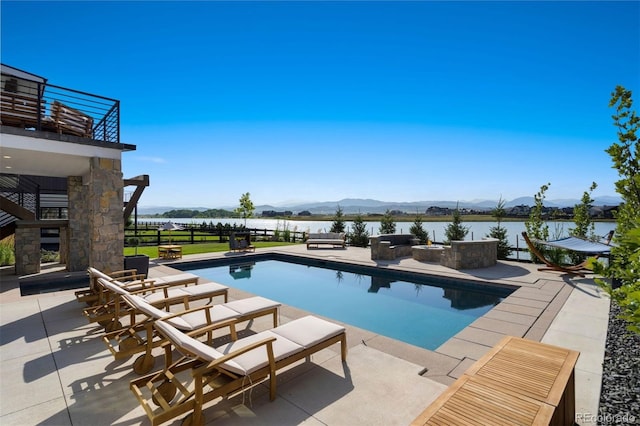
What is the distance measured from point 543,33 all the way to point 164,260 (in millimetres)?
14744

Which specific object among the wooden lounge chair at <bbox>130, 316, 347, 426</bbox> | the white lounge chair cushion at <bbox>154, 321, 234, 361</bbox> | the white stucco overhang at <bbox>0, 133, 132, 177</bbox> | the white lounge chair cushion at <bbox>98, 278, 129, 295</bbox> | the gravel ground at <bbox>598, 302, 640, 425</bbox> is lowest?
the gravel ground at <bbox>598, 302, 640, 425</bbox>

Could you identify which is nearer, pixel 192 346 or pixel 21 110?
pixel 192 346

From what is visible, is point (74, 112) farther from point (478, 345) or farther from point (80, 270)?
point (478, 345)

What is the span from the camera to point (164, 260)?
11.8 meters

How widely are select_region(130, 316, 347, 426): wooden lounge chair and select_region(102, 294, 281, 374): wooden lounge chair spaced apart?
0.40 meters

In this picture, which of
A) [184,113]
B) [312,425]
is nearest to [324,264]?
[312,425]

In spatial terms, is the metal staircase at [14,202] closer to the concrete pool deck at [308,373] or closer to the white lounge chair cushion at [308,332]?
the concrete pool deck at [308,373]

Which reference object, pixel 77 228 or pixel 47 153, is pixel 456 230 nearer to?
pixel 47 153

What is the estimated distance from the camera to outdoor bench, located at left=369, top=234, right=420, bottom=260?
1188 centimetres

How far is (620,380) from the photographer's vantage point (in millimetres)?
3260

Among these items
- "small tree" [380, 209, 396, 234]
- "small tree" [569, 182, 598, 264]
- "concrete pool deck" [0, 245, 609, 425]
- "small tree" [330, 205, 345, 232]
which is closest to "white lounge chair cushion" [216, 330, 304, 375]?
"concrete pool deck" [0, 245, 609, 425]

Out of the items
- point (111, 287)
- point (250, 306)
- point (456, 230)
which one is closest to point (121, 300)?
point (111, 287)

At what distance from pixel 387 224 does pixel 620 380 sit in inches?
519

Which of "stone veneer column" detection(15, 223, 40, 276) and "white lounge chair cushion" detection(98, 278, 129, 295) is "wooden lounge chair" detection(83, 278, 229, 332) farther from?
"stone veneer column" detection(15, 223, 40, 276)
